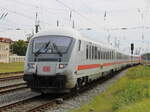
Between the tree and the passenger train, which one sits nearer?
the passenger train

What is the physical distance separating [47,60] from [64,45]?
108 centimetres

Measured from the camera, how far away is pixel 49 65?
13.2 m

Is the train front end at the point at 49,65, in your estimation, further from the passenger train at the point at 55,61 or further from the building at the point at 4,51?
the building at the point at 4,51

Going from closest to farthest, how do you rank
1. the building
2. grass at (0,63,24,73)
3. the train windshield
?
the train windshield → grass at (0,63,24,73) → the building

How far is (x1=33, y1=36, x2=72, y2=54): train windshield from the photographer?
1368 centimetres

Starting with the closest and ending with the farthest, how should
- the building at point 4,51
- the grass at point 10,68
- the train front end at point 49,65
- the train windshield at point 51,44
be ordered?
the train front end at point 49,65, the train windshield at point 51,44, the grass at point 10,68, the building at point 4,51

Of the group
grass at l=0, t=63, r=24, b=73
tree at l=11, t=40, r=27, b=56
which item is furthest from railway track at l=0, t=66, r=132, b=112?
tree at l=11, t=40, r=27, b=56

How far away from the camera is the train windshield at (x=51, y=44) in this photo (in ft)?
44.9

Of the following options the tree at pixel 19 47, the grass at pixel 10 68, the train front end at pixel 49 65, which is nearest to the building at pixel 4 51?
the grass at pixel 10 68

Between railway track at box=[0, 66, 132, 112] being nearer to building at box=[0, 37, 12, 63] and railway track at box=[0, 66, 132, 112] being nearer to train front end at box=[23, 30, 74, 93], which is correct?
train front end at box=[23, 30, 74, 93]

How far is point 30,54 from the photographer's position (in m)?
14.0

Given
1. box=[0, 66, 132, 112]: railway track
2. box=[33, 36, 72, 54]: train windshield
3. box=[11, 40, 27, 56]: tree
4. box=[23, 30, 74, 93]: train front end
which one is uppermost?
box=[11, 40, 27, 56]: tree

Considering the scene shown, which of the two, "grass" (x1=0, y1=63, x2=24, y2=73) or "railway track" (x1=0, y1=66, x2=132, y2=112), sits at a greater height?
"grass" (x1=0, y1=63, x2=24, y2=73)

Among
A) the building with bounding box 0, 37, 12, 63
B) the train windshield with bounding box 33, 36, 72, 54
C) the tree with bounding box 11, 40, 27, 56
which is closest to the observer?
the train windshield with bounding box 33, 36, 72, 54
